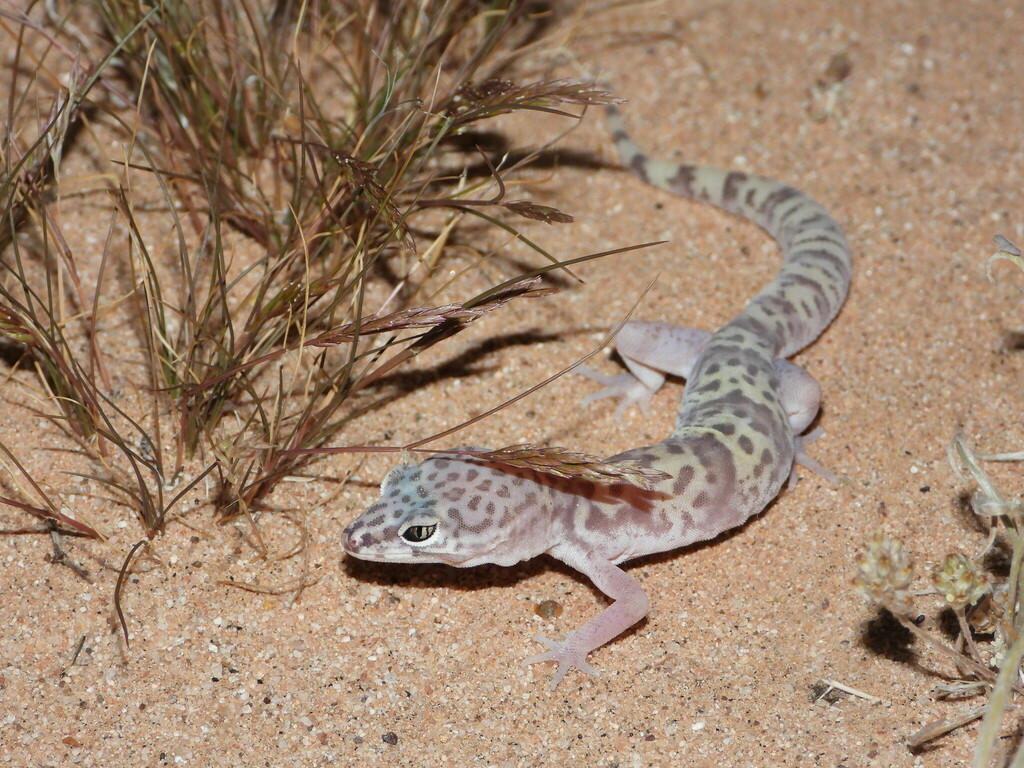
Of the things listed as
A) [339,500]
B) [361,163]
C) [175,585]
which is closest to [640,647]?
[339,500]

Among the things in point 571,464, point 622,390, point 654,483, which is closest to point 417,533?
point 571,464

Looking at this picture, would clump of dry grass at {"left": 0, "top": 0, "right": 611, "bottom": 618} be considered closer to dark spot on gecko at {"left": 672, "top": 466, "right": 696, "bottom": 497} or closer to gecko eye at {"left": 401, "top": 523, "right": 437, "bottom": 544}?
gecko eye at {"left": 401, "top": 523, "right": 437, "bottom": 544}

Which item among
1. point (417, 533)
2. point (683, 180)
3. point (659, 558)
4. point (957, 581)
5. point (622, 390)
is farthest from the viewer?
point (683, 180)

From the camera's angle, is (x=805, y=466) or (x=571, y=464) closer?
(x=571, y=464)

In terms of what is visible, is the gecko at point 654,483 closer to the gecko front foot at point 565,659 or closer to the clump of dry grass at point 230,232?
the gecko front foot at point 565,659

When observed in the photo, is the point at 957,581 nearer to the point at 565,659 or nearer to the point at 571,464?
the point at 571,464

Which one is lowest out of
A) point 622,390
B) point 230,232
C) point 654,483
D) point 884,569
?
point 622,390

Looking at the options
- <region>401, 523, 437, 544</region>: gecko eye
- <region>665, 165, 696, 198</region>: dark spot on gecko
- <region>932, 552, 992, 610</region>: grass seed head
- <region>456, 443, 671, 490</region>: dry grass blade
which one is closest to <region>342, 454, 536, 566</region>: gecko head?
<region>401, 523, 437, 544</region>: gecko eye
